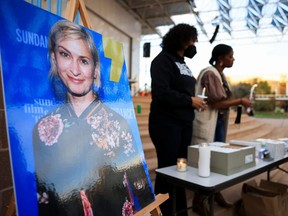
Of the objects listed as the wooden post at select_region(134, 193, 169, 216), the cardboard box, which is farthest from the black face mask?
the wooden post at select_region(134, 193, 169, 216)

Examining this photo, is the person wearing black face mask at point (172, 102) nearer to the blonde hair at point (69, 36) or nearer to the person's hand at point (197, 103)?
the person's hand at point (197, 103)

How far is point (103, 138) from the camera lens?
2.94ft

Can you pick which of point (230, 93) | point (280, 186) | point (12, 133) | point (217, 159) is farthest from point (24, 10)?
point (280, 186)

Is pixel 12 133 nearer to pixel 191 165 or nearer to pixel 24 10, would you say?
pixel 24 10

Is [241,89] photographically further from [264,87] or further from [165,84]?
[165,84]

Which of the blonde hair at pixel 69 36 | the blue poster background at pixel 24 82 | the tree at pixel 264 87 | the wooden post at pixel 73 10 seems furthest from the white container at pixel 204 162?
the tree at pixel 264 87

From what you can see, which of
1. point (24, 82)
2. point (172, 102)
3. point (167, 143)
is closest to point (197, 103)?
point (172, 102)

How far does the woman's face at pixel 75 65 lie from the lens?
81cm

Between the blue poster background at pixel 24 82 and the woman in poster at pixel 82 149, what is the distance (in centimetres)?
2

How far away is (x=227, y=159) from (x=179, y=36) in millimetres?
743

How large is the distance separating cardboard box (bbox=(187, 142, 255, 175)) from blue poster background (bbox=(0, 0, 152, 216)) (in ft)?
2.69

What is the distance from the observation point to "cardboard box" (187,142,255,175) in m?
1.18

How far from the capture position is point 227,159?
1.17 metres

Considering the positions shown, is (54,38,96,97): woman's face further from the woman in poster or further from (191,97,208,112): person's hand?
(191,97,208,112): person's hand
